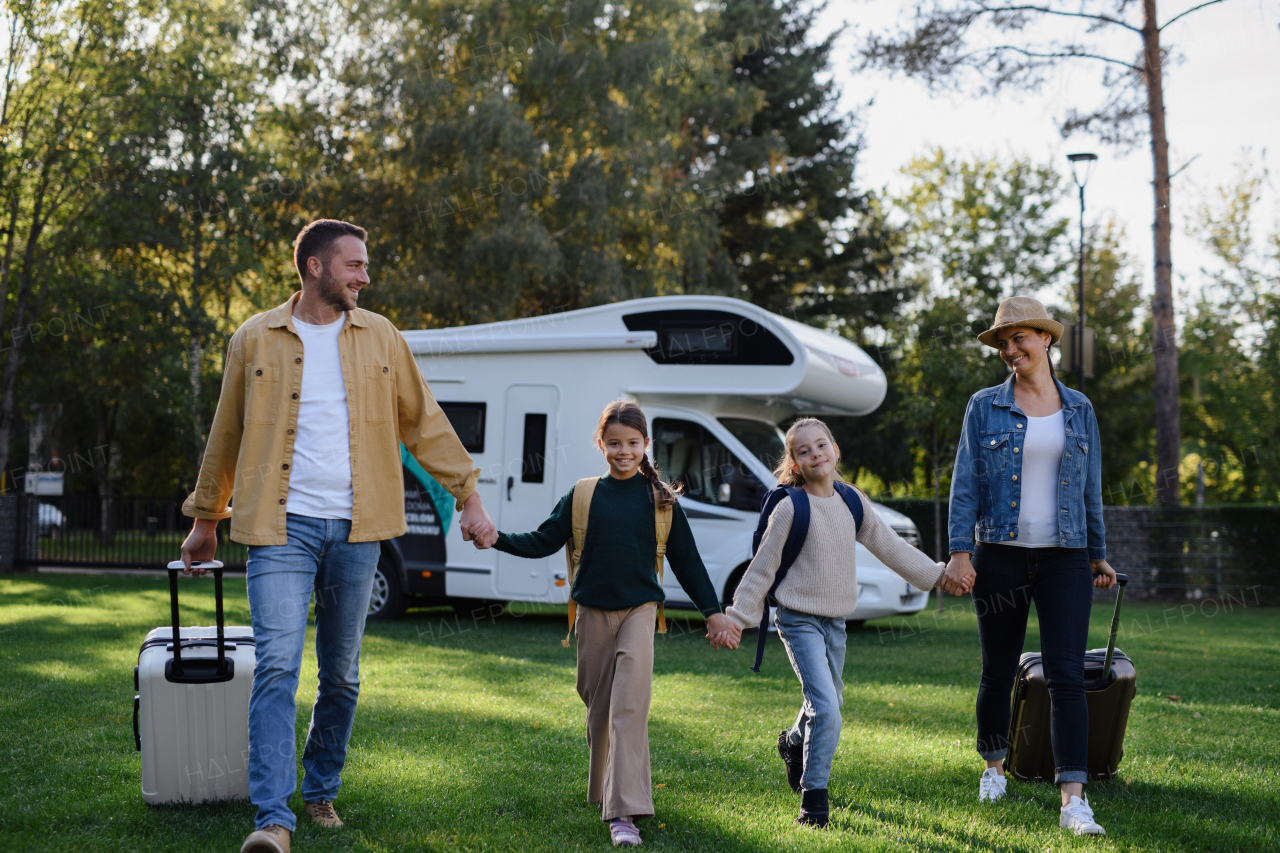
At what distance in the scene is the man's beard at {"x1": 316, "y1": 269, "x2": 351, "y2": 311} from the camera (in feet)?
12.4

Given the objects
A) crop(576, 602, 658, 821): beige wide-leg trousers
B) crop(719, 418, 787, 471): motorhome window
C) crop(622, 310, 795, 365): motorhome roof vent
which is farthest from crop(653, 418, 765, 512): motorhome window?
crop(576, 602, 658, 821): beige wide-leg trousers

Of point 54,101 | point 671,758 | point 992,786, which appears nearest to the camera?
point 992,786

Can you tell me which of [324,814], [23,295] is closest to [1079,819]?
[324,814]

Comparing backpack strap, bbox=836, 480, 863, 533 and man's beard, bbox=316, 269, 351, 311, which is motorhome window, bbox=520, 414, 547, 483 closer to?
backpack strap, bbox=836, 480, 863, 533

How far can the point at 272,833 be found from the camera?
3416 mm

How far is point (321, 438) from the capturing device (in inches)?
146

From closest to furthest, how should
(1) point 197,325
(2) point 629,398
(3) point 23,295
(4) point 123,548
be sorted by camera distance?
(2) point 629,398
(4) point 123,548
(3) point 23,295
(1) point 197,325

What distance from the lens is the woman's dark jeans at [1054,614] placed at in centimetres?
416

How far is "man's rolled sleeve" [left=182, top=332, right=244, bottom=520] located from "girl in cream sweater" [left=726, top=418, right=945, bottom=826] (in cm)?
191

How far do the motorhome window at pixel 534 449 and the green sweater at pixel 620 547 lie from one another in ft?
19.6

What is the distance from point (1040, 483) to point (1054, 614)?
0.50m

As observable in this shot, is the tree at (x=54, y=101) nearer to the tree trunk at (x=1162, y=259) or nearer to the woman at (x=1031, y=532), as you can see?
the tree trunk at (x=1162, y=259)

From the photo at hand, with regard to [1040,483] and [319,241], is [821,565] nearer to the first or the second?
[1040,483]

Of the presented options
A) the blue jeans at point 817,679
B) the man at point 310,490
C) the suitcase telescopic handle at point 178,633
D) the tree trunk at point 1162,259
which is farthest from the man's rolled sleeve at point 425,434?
the tree trunk at point 1162,259
